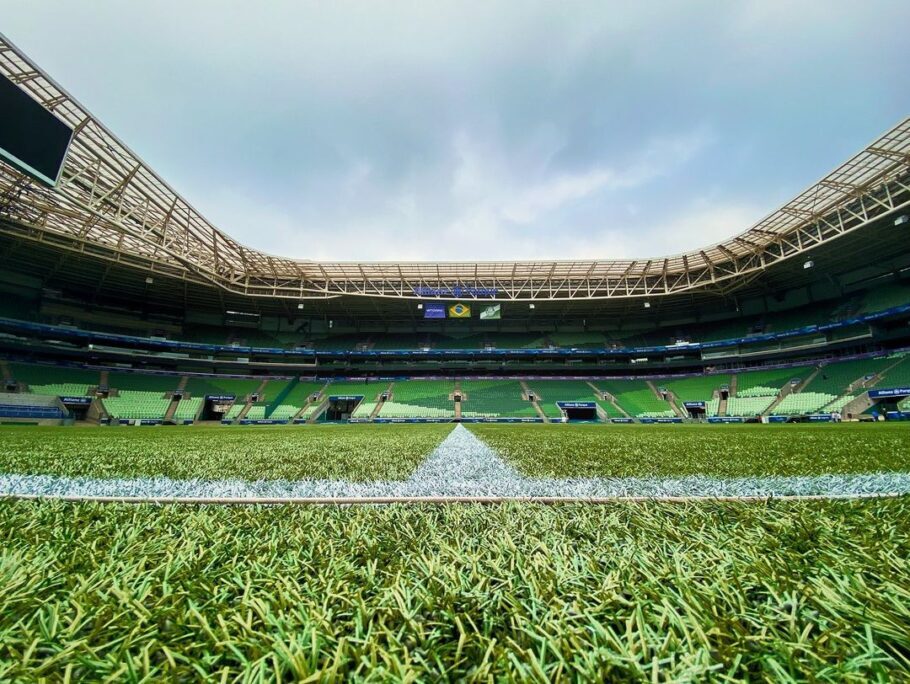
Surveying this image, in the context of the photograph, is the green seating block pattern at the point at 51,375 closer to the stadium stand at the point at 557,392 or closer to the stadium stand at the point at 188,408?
the stadium stand at the point at 188,408

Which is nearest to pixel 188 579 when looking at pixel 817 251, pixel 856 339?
pixel 817 251

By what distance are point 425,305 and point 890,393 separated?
110 feet

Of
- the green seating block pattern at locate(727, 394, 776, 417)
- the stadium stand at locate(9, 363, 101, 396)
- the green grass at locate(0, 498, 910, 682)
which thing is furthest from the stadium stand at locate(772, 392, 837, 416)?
the stadium stand at locate(9, 363, 101, 396)

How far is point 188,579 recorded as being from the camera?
1264 mm

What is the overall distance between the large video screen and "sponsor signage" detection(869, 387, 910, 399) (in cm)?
4499

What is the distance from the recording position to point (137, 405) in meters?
29.9

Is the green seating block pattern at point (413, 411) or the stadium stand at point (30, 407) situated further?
the green seating block pattern at point (413, 411)

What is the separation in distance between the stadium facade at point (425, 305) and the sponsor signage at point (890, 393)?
343 millimetres

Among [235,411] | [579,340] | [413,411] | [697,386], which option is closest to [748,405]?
[697,386]

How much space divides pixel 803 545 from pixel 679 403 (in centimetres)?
3696

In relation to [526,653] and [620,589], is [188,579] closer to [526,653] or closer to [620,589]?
[526,653]

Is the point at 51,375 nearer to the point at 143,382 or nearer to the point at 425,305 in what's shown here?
the point at 143,382

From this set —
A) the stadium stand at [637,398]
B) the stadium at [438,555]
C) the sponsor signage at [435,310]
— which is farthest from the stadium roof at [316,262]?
the stadium stand at [637,398]

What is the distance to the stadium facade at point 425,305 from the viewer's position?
19359mm
